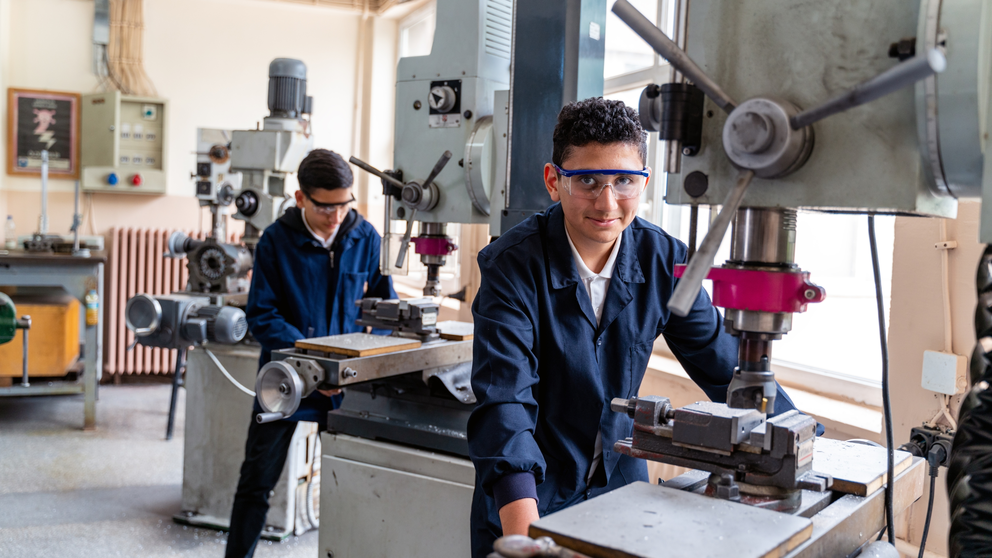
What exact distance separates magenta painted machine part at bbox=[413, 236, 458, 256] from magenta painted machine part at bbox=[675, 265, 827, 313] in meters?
1.11

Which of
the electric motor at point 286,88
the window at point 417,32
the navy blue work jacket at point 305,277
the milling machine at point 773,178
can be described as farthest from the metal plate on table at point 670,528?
the window at point 417,32

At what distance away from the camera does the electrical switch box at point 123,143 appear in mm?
4707

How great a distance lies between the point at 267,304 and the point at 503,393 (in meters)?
1.42

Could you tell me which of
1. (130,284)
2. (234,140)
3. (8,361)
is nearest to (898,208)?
(234,140)

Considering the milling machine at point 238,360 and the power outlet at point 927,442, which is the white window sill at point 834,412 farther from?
the milling machine at point 238,360

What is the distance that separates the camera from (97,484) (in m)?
3.25

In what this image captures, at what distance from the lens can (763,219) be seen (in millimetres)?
815

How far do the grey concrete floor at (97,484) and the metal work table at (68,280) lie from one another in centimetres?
20

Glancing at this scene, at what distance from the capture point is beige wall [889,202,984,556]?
1.60 metres

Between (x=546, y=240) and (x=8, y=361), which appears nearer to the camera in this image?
(x=546, y=240)

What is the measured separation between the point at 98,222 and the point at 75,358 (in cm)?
93

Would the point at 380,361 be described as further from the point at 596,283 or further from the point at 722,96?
the point at 722,96

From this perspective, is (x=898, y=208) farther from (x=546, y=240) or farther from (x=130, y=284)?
(x=130, y=284)

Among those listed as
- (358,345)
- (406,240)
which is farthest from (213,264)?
(358,345)
